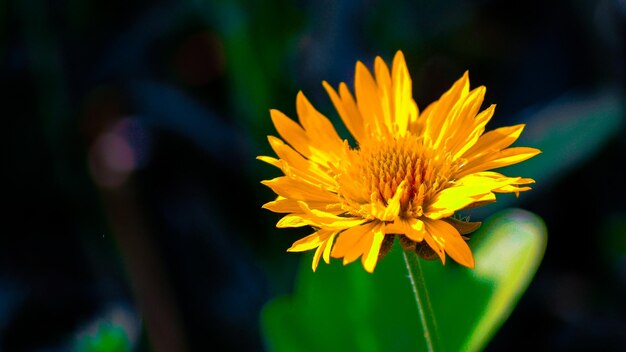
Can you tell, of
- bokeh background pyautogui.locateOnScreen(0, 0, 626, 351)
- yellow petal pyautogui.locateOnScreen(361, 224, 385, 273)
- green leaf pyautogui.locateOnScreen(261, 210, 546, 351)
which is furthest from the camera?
bokeh background pyautogui.locateOnScreen(0, 0, 626, 351)

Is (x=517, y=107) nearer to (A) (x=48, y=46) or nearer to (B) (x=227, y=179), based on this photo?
(B) (x=227, y=179)

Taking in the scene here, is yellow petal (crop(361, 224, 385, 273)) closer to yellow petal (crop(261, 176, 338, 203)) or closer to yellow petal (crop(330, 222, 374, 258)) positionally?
yellow petal (crop(330, 222, 374, 258))

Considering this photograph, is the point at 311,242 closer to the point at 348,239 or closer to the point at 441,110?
the point at 348,239

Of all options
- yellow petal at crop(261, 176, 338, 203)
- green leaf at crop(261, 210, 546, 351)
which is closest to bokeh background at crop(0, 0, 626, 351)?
green leaf at crop(261, 210, 546, 351)

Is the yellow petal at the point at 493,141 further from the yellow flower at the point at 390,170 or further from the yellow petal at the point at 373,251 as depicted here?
the yellow petal at the point at 373,251

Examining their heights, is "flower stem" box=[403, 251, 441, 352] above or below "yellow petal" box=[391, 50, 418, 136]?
below

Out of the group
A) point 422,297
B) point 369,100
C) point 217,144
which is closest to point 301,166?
point 369,100

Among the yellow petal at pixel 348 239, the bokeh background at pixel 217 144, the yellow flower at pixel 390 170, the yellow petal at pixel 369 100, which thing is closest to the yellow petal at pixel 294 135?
the yellow flower at pixel 390 170
